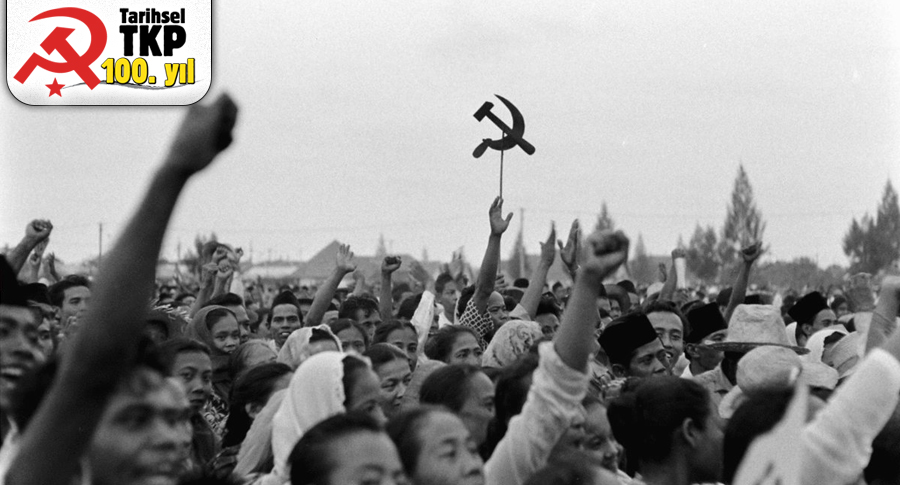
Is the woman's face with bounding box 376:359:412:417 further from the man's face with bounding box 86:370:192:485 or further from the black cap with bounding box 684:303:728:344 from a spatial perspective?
the black cap with bounding box 684:303:728:344

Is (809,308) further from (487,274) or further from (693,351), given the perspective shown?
(487,274)

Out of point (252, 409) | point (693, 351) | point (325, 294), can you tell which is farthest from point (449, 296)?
point (252, 409)

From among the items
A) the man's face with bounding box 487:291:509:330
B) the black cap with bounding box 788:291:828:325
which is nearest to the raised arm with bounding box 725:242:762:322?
the black cap with bounding box 788:291:828:325

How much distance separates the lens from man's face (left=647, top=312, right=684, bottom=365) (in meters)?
6.85

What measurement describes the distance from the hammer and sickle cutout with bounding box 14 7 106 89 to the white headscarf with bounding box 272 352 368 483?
2862mm

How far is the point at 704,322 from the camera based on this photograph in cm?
739

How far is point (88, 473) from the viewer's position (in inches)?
77.5

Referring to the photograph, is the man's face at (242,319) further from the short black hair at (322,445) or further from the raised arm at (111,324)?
the raised arm at (111,324)

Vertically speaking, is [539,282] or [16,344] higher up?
[16,344]

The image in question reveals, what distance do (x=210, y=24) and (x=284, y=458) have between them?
9.85 ft

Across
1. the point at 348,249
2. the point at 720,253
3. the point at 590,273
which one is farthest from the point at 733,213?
the point at 590,273

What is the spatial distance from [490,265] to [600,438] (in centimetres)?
343

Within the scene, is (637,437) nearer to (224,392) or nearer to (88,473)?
(88,473)

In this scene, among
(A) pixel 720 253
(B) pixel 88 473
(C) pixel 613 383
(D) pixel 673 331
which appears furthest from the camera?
(A) pixel 720 253
